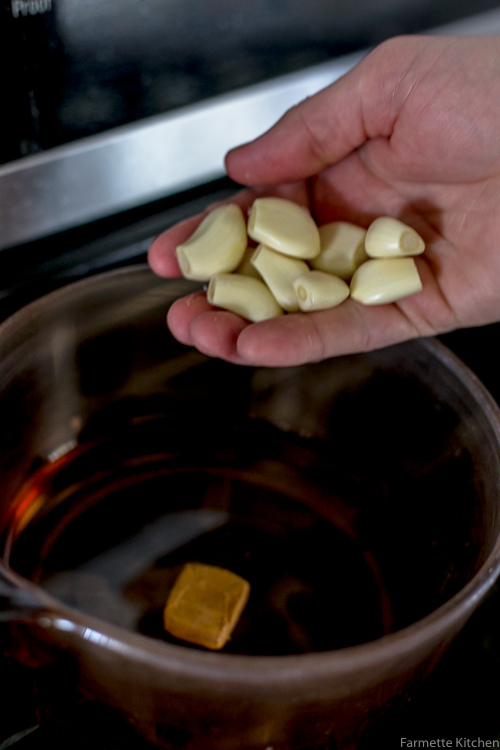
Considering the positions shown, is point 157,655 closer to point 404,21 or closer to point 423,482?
point 423,482

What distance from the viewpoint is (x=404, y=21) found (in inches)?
23.5

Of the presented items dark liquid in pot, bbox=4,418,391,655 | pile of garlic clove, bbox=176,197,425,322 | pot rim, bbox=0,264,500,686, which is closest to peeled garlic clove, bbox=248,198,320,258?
pile of garlic clove, bbox=176,197,425,322

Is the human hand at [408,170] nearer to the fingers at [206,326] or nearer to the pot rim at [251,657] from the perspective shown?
the fingers at [206,326]

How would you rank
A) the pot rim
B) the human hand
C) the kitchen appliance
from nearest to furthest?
the pot rim, the kitchen appliance, the human hand

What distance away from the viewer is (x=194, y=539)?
466 mm

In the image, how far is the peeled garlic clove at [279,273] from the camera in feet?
1.64

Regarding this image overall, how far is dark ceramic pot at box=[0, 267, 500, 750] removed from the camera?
0.92ft

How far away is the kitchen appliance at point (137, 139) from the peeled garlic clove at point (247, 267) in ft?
0.23

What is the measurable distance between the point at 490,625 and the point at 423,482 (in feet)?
0.34

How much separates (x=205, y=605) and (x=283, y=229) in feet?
0.90

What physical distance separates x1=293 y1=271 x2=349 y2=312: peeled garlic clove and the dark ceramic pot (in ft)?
0.21

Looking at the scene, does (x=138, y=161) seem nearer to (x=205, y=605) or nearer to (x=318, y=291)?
(x=318, y=291)

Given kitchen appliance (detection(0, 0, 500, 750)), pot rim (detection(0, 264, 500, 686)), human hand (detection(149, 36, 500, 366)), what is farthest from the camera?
human hand (detection(149, 36, 500, 366))

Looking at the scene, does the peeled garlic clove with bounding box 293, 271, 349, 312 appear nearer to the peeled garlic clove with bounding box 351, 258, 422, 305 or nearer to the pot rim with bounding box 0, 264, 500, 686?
the peeled garlic clove with bounding box 351, 258, 422, 305
